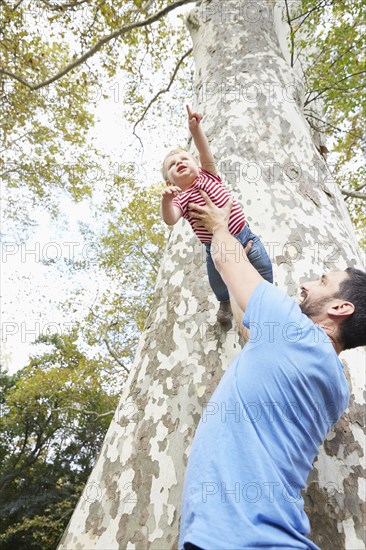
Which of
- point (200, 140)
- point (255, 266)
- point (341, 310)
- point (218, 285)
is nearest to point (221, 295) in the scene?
point (218, 285)

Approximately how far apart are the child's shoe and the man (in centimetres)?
46

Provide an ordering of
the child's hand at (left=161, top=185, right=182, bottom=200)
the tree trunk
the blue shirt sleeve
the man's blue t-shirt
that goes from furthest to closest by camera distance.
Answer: the child's hand at (left=161, top=185, right=182, bottom=200), the tree trunk, the blue shirt sleeve, the man's blue t-shirt

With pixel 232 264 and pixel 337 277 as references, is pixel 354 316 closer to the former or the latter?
pixel 337 277

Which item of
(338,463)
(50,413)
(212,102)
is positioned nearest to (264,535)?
(338,463)

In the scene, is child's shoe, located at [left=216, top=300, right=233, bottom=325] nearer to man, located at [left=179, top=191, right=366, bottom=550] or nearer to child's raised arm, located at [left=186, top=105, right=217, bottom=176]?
man, located at [left=179, top=191, right=366, bottom=550]

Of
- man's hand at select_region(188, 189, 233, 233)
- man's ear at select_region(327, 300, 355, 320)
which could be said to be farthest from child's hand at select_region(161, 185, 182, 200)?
man's ear at select_region(327, 300, 355, 320)

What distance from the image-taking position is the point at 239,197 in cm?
219

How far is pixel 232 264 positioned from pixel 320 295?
339mm

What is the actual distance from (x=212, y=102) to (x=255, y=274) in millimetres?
2323

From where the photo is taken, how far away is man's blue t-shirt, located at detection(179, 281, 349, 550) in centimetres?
83

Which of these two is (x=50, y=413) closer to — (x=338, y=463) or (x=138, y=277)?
(x=138, y=277)

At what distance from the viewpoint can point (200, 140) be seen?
1.83 m

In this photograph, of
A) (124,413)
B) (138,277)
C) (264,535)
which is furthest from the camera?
(138,277)

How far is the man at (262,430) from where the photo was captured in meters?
0.83
